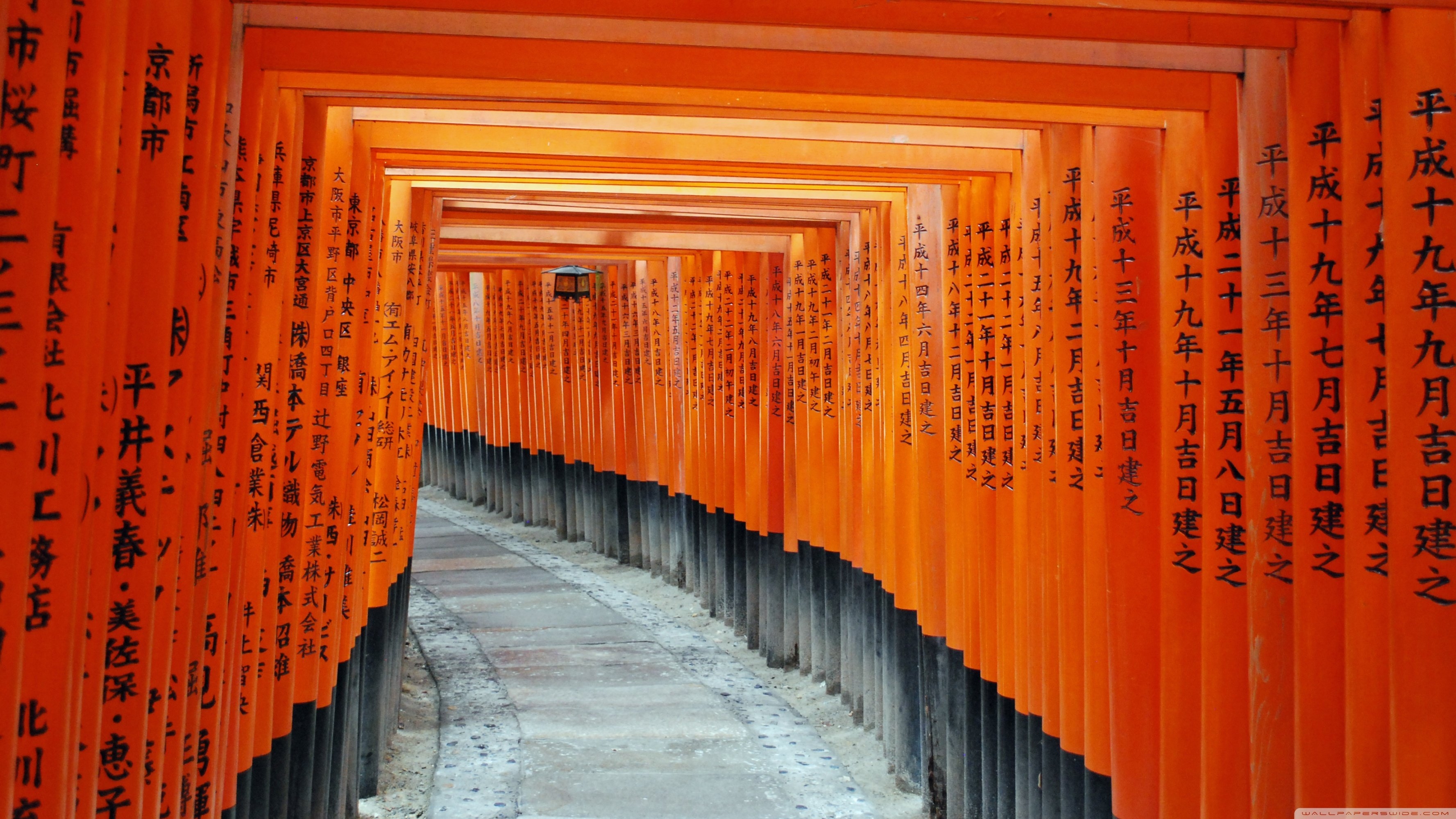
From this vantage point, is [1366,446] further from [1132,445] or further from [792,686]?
[792,686]

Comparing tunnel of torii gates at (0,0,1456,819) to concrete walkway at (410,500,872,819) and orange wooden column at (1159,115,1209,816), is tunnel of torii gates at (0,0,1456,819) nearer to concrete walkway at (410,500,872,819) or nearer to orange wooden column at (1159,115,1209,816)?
orange wooden column at (1159,115,1209,816)

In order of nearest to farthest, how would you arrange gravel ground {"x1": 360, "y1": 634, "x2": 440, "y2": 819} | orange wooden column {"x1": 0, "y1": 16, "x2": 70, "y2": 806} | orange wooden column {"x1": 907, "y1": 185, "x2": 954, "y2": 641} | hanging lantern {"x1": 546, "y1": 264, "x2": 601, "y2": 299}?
1. orange wooden column {"x1": 0, "y1": 16, "x2": 70, "y2": 806}
2. orange wooden column {"x1": 907, "y1": 185, "x2": 954, "y2": 641}
3. gravel ground {"x1": 360, "y1": 634, "x2": 440, "y2": 819}
4. hanging lantern {"x1": 546, "y1": 264, "x2": 601, "y2": 299}

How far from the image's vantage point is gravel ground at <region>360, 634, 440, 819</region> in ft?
19.4

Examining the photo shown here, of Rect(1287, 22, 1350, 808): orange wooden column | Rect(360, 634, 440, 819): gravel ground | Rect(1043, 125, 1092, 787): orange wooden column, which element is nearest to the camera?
Rect(1287, 22, 1350, 808): orange wooden column

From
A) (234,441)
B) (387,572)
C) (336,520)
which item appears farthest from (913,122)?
(387,572)

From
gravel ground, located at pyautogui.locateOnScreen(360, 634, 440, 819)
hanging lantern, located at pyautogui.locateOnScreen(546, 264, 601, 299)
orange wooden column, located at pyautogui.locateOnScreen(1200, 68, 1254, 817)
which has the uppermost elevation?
hanging lantern, located at pyautogui.locateOnScreen(546, 264, 601, 299)

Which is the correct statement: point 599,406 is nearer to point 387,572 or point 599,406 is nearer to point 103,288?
point 387,572

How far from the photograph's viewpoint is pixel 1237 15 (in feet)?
9.50

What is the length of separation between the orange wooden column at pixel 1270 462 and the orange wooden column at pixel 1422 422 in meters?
0.39

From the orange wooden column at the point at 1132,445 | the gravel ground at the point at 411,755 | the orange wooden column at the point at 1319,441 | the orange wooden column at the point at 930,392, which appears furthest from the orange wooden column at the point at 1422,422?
the gravel ground at the point at 411,755

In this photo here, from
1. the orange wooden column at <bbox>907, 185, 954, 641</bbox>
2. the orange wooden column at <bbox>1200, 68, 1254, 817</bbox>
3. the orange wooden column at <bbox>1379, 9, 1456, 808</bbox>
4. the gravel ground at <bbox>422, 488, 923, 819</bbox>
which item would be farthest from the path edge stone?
the orange wooden column at <bbox>1379, 9, 1456, 808</bbox>

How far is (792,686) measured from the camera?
320 inches

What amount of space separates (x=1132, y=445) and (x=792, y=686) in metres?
5.00

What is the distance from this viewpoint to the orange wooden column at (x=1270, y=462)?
296 centimetres
